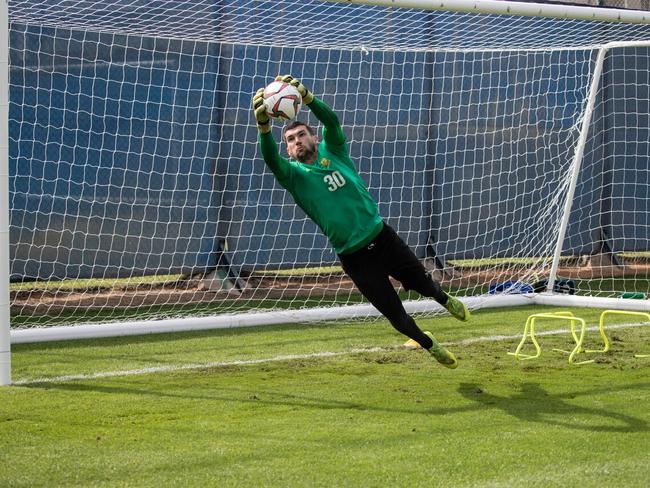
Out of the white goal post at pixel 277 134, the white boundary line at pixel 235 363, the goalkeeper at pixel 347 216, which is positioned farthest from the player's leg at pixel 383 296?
the white goal post at pixel 277 134

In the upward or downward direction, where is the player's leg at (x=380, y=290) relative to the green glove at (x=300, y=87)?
downward

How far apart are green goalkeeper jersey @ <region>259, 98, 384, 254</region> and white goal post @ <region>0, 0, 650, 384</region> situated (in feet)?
8.08

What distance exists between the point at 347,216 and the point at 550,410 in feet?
6.53

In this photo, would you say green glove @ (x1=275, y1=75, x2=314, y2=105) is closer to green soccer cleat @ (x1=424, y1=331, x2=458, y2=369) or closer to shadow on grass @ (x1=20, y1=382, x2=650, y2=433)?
green soccer cleat @ (x1=424, y1=331, x2=458, y2=369)

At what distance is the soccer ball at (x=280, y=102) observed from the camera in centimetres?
749

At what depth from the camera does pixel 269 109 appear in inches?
295

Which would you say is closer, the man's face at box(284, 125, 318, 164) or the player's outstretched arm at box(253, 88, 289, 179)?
the player's outstretched arm at box(253, 88, 289, 179)

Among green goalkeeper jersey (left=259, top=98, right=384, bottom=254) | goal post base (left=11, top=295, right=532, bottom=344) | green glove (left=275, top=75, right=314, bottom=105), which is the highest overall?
green glove (left=275, top=75, right=314, bottom=105)

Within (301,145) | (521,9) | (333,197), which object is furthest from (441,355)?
(521,9)

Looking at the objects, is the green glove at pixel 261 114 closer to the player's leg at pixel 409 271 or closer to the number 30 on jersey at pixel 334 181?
the number 30 on jersey at pixel 334 181

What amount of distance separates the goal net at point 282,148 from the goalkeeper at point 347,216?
296cm

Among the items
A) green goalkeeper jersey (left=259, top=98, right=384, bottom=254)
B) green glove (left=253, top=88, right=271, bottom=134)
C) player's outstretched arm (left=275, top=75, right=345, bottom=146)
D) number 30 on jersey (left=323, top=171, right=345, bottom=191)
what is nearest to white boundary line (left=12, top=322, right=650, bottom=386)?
green goalkeeper jersey (left=259, top=98, right=384, bottom=254)

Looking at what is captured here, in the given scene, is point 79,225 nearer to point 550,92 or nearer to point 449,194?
point 449,194

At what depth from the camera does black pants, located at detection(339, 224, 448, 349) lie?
779 centimetres
